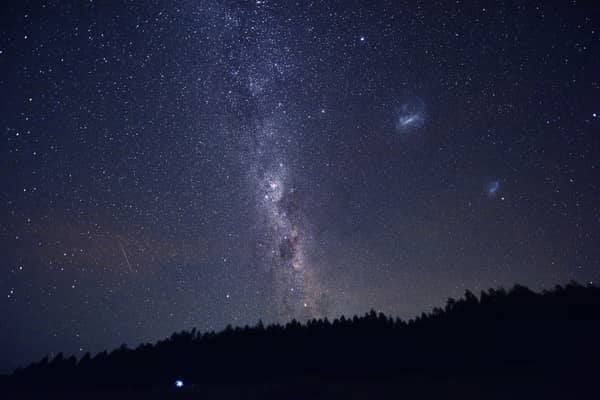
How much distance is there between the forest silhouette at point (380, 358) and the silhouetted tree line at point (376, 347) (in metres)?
0.05

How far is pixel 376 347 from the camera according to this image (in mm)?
Answer: 19484

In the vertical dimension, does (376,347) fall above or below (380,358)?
above

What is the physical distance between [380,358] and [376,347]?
0.64 m

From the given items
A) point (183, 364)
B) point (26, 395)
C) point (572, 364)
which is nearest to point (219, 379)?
point (183, 364)

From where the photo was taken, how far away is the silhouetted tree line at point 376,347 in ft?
55.0

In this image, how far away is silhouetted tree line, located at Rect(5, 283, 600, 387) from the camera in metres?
16.8

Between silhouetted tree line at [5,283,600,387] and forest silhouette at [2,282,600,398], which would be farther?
silhouetted tree line at [5,283,600,387]

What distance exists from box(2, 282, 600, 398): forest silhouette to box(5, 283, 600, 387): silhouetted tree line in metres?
0.05

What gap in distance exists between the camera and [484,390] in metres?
15.8

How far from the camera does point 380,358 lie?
62.1 feet

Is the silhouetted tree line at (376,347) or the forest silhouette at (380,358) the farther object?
the silhouetted tree line at (376,347)

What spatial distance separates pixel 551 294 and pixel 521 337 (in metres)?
2.75

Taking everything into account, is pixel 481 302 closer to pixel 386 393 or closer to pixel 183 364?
pixel 386 393

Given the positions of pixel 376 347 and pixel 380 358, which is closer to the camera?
pixel 380 358
